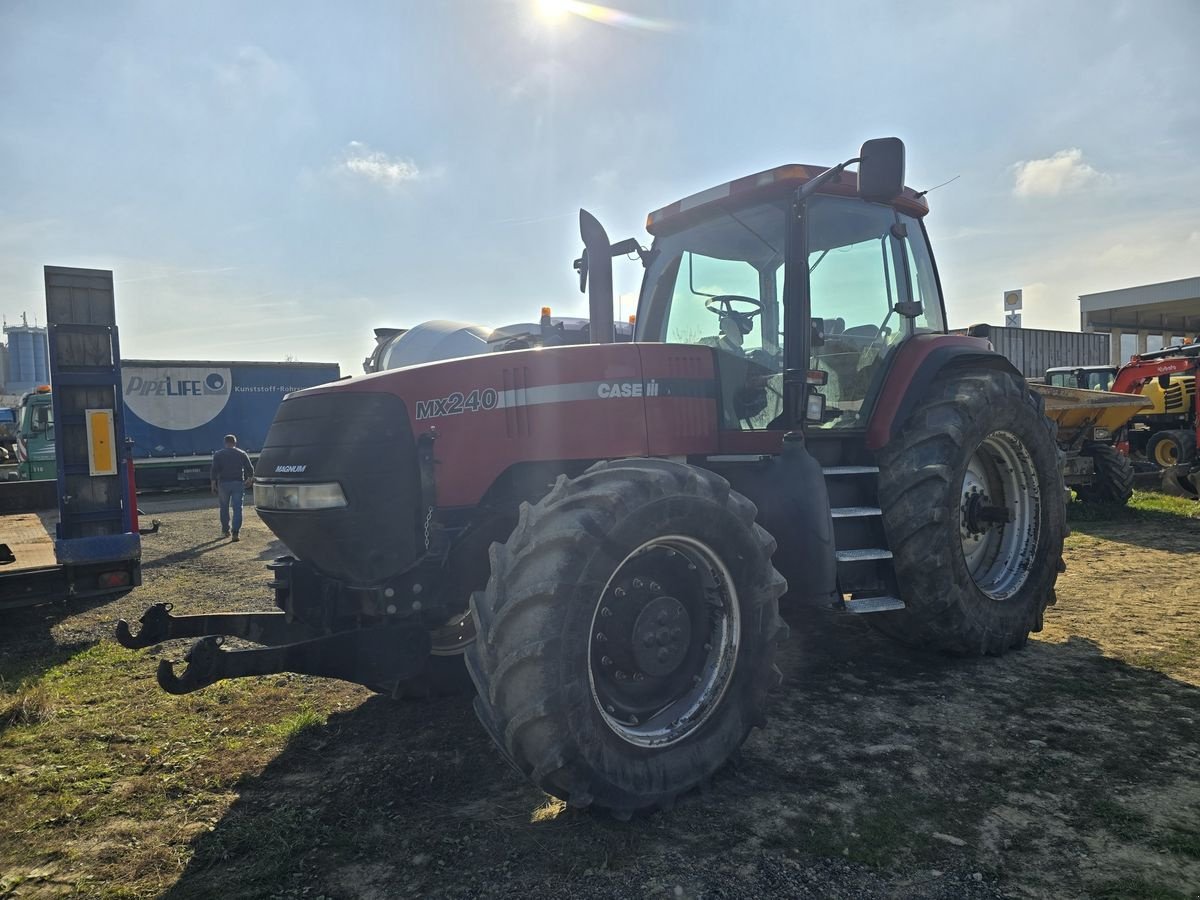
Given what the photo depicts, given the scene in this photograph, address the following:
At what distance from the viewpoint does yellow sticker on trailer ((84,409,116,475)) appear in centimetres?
620

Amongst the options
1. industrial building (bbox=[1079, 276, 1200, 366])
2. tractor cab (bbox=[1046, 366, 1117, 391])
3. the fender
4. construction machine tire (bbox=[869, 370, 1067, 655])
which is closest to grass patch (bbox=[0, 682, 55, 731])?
construction machine tire (bbox=[869, 370, 1067, 655])

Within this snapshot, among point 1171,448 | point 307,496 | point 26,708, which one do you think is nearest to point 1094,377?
point 1171,448

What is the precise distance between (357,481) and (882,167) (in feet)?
9.36

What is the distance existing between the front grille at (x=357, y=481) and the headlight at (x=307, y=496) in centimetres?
3

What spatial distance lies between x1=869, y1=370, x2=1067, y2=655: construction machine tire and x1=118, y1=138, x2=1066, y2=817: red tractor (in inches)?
0.7

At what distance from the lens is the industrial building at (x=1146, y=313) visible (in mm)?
28625

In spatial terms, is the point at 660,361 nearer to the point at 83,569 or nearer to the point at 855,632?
the point at 855,632

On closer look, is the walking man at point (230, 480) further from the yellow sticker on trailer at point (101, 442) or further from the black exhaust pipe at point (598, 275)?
the black exhaust pipe at point (598, 275)

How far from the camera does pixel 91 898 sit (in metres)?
2.60

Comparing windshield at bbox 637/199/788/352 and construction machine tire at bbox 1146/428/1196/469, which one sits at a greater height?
windshield at bbox 637/199/788/352

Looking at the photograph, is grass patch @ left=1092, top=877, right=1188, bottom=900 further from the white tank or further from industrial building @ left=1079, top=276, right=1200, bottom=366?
industrial building @ left=1079, top=276, right=1200, bottom=366

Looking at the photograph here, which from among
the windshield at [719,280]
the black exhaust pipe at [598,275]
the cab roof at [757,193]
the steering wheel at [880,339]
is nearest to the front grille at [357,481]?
the black exhaust pipe at [598,275]

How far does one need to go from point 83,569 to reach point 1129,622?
7748 millimetres

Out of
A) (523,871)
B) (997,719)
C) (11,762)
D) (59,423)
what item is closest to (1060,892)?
(997,719)
